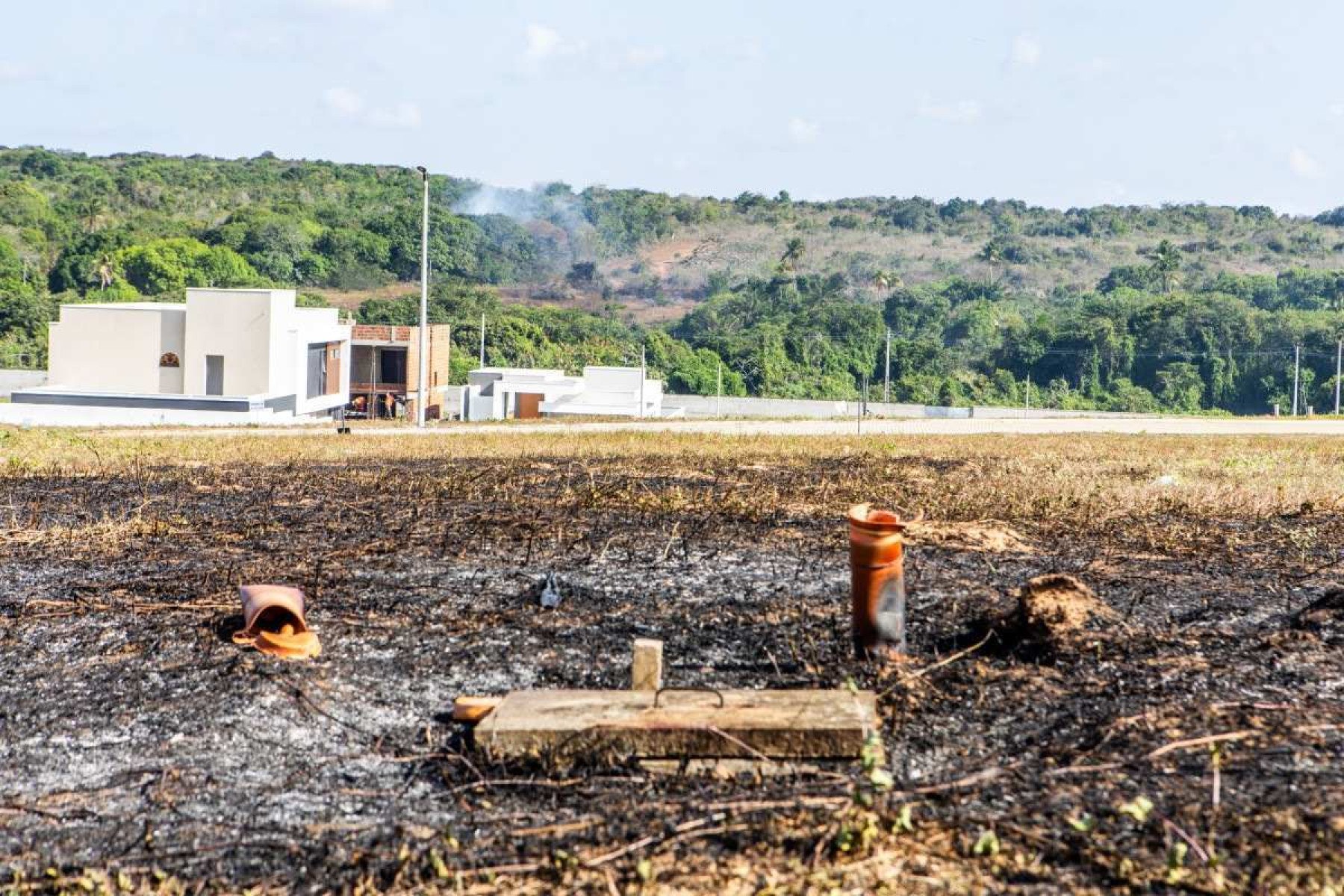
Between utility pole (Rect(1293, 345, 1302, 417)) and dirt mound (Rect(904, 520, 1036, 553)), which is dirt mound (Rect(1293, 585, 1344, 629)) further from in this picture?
utility pole (Rect(1293, 345, 1302, 417))

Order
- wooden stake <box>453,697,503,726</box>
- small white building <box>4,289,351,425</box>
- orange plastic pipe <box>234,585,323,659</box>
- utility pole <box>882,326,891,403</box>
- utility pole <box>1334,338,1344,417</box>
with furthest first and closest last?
utility pole <box>882,326,891,403</box>, utility pole <box>1334,338,1344,417</box>, small white building <box>4,289,351,425</box>, orange plastic pipe <box>234,585,323,659</box>, wooden stake <box>453,697,503,726</box>

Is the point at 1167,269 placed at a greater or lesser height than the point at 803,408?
greater

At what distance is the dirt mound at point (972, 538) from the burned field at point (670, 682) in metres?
0.05

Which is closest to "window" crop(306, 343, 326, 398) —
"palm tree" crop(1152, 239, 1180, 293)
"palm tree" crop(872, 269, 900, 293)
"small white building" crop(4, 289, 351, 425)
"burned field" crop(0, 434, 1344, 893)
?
"small white building" crop(4, 289, 351, 425)

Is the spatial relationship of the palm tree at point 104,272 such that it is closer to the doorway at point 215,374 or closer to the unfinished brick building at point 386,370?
the unfinished brick building at point 386,370

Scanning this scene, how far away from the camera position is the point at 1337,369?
7975 cm

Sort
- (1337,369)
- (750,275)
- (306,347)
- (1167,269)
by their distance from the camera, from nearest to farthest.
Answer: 1. (306,347)
2. (1337,369)
3. (1167,269)
4. (750,275)

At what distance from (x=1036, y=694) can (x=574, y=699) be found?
2.13 m

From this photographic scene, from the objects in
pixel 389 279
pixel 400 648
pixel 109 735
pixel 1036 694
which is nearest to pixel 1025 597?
pixel 1036 694

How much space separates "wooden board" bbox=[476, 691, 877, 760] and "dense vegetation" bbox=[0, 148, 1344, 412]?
256ft

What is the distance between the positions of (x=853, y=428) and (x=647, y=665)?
2995 centimetres

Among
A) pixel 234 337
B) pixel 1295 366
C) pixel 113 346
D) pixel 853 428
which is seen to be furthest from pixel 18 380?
pixel 1295 366

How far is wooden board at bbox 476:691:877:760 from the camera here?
569cm

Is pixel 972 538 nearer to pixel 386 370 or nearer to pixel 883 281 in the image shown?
pixel 386 370
